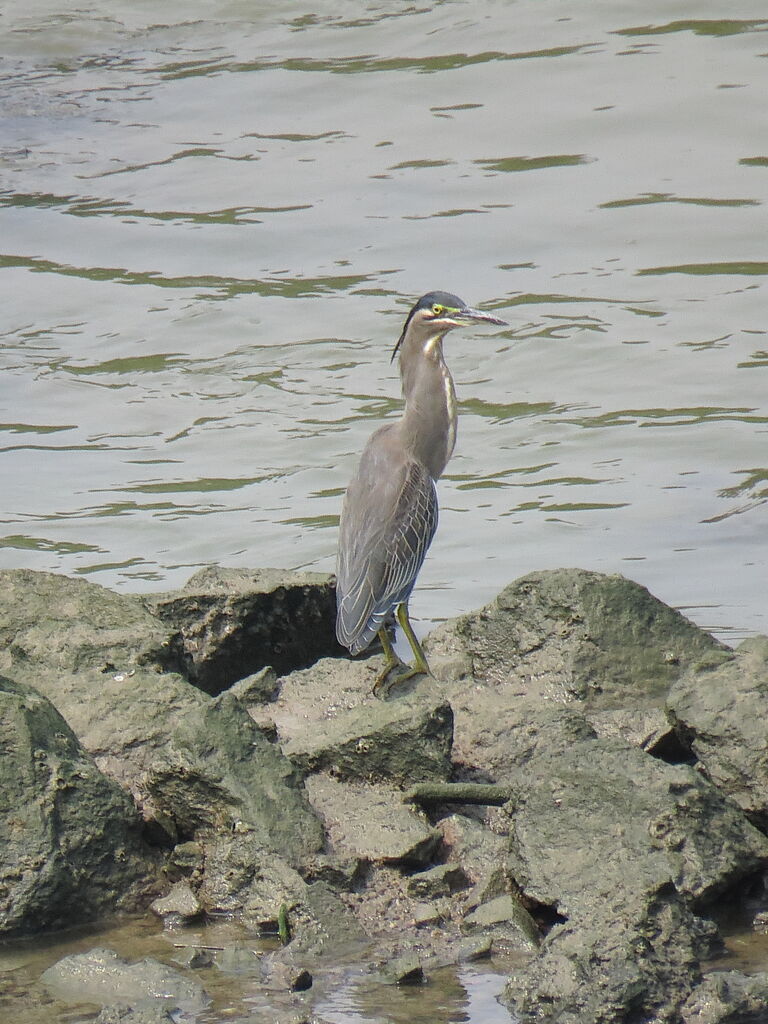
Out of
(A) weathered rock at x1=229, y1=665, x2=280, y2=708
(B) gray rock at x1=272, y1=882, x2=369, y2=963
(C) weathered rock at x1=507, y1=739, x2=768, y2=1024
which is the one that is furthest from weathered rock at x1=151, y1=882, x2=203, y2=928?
(A) weathered rock at x1=229, y1=665, x2=280, y2=708

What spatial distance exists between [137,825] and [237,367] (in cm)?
617

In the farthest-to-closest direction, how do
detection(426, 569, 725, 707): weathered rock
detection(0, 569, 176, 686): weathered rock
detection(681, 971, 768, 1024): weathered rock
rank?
detection(426, 569, 725, 707): weathered rock → detection(0, 569, 176, 686): weathered rock → detection(681, 971, 768, 1024): weathered rock

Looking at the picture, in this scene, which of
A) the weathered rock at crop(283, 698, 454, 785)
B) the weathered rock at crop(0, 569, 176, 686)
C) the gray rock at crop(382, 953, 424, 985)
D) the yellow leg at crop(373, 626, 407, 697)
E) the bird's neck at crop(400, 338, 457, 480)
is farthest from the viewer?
the bird's neck at crop(400, 338, 457, 480)

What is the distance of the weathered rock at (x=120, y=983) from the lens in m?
3.28

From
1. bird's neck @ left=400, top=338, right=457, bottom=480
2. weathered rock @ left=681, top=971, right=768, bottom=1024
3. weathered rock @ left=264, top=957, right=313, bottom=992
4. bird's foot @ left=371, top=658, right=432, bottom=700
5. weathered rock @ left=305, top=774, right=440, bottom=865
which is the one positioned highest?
bird's neck @ left=400, top=338, right=457, bottom=480

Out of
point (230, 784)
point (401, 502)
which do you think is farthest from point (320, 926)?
point (401, 502)

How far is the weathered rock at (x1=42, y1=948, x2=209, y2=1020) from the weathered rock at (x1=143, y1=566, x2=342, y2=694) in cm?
169

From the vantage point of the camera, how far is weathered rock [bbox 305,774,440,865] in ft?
12.6

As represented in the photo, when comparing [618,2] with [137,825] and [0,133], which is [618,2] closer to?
[0,133]

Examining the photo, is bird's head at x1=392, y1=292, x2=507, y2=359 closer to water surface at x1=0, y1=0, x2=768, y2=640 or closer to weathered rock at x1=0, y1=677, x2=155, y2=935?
water surface at x1=0, y1=0, x2=768, y2=640

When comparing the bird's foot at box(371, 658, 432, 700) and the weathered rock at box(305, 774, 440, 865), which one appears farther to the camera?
the bird's foot at box(371, 658, 432, 700)

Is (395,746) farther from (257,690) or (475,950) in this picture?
(257,690)

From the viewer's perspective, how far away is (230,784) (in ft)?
12.6

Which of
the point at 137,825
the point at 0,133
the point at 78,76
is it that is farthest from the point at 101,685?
the point at 78,76
